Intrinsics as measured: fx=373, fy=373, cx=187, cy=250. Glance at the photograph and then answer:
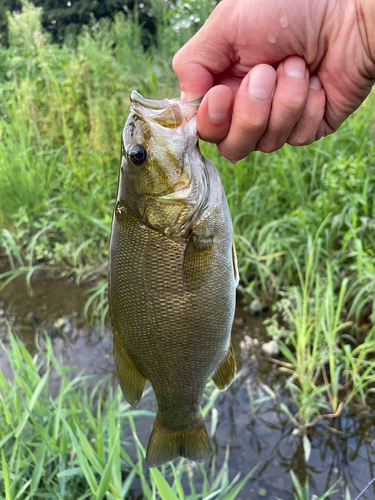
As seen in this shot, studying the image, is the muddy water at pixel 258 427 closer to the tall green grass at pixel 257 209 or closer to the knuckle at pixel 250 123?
the tall green grass at pixel 257 209

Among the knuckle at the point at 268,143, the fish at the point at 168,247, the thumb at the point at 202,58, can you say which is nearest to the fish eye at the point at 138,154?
the fish at the point at 168,247

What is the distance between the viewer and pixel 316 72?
4.51 ft

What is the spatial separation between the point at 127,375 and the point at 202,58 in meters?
1.13

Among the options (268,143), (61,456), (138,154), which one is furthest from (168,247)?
(61,456)

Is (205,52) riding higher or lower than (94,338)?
higher

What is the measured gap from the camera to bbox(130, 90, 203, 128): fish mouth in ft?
3.86

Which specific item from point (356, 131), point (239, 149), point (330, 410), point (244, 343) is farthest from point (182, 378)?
point (356, 131)

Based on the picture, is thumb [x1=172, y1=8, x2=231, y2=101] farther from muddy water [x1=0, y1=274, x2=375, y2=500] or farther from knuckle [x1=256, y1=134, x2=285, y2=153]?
muddy water [x1=0, y1=274, x2=375, y2=500]

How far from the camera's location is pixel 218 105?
1.13m

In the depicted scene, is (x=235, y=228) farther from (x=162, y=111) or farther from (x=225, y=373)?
(x=162, y=111)

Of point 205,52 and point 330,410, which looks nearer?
point 205,52

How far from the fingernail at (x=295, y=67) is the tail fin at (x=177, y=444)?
4.23 ft

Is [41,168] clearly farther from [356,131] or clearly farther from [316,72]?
[316,72]

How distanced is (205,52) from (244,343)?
2122 millimetres
